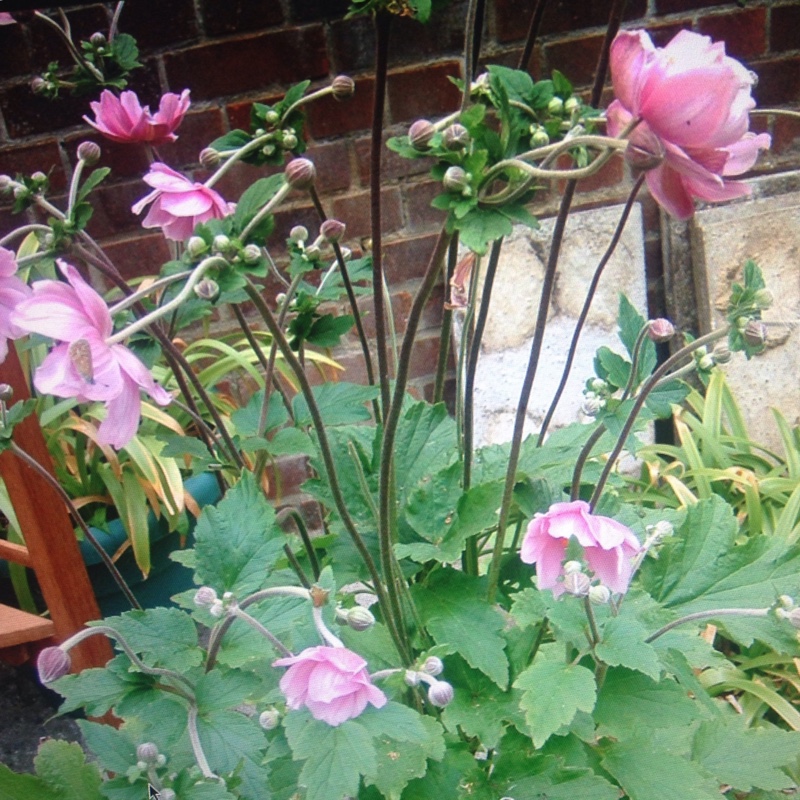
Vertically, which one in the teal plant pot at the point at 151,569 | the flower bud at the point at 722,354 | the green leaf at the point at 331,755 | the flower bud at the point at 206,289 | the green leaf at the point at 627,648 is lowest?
the teal plant pot at the point at 151,569

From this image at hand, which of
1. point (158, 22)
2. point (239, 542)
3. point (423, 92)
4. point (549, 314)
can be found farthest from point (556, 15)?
point (239, 542)

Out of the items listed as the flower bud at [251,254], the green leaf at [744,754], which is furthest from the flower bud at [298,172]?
the green leaf at [744,754]

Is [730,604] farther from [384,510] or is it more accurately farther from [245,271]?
[245,271]

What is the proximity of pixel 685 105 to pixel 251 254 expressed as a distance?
0.24m

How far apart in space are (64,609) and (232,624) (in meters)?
0.59

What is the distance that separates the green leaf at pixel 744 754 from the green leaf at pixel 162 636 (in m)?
0.48

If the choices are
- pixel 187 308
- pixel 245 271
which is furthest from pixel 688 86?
pixel 187 308

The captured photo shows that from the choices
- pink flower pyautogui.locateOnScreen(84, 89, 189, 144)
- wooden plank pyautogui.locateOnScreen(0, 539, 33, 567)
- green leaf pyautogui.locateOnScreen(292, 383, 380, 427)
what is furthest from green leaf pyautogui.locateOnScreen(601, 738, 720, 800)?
wooden plank pyautogui.locateOnScreen(0, 539, 33, 567)

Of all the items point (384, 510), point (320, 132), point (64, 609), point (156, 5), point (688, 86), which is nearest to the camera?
point (688, 86)

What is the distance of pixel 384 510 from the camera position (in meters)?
0.57

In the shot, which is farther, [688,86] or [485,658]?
[485,658]

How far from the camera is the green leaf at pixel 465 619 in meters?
0.64

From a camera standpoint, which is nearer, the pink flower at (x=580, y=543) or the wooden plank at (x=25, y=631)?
the pink flower at (x=580, y=543)

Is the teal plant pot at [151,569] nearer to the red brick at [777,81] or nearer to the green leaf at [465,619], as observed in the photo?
the green leaf at [465,619]
